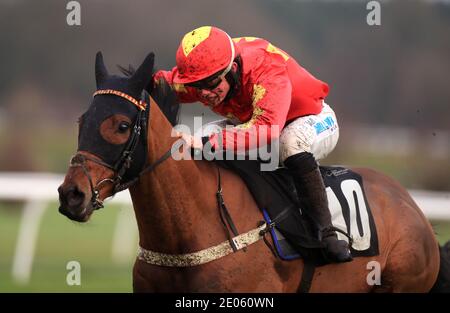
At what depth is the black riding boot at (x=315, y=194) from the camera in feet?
16.3

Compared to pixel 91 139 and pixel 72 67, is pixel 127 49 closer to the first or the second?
pixel 72 67

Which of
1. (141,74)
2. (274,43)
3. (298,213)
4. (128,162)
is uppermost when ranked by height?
(274,43)

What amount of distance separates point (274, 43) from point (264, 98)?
84.7 feet

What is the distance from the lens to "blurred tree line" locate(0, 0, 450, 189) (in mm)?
31016

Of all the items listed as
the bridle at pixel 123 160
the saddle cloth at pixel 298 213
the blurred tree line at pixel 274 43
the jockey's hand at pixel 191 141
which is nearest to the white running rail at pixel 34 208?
the saddle cloth at pixel 298 213

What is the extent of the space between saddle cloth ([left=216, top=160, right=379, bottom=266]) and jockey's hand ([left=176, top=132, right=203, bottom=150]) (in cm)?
26

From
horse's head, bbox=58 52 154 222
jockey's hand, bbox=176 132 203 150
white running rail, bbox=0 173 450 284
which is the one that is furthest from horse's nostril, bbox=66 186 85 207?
white running rail, bbox=0 173 450 284

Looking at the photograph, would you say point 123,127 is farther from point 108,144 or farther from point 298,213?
point 298,213

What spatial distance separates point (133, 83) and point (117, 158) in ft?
1.36

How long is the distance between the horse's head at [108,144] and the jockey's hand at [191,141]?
285 millimetres

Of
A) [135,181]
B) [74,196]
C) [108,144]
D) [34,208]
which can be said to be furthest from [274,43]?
[74,196]

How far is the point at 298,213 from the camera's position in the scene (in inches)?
199

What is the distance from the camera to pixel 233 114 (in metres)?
5.26
